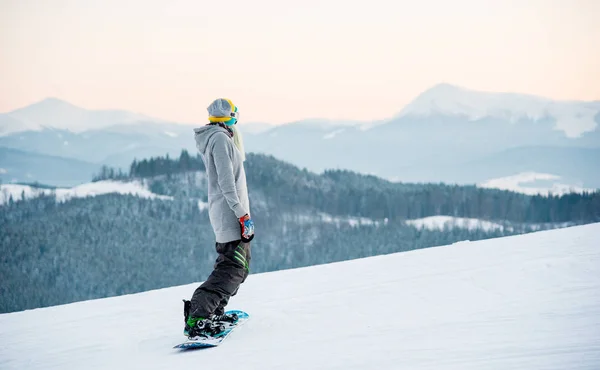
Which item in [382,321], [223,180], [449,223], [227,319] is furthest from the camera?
[449,223]

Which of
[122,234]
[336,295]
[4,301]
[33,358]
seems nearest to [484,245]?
[336,295]

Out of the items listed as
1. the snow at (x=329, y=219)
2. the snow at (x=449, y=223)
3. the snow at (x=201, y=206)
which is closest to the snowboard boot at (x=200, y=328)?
the snow at (x=449, y=223)

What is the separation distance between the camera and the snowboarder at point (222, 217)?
5.26 meters

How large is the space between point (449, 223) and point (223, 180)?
152 metres

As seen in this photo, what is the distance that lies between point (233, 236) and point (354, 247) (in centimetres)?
14734

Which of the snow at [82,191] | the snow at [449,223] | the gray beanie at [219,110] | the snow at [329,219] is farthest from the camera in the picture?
the snow at [82,191]

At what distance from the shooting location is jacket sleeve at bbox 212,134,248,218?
5.22 meters

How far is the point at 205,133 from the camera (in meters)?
5.41

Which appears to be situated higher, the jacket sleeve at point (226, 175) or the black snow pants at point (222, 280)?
the jacket sleeve at point (226, 175)

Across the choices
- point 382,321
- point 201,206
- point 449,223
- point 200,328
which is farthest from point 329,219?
point 200,328

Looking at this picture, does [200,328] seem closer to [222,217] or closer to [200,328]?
[200,328]

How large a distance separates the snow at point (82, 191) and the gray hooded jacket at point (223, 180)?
6506 inches

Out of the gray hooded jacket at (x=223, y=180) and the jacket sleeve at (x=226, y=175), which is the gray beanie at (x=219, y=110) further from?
the jacket sleeve at (x=226, y=175)

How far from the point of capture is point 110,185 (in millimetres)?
183250
